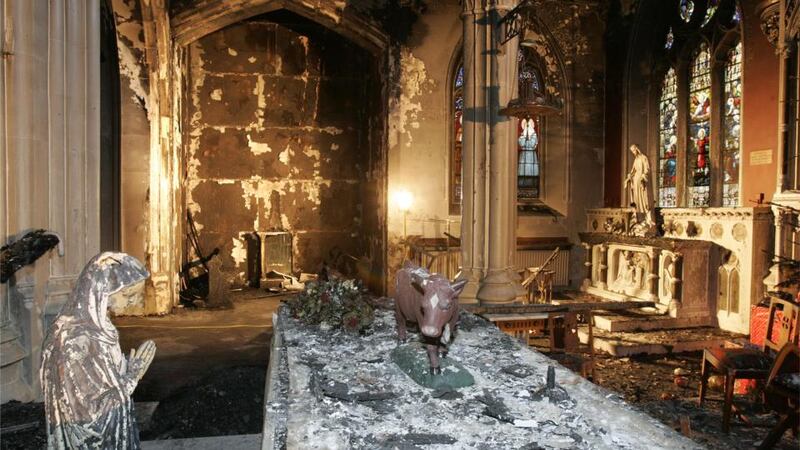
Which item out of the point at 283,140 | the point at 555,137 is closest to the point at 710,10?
the point at 555,137

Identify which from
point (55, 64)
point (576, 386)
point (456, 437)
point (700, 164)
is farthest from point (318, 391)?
point (700, 164)

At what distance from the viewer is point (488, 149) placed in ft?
23.0

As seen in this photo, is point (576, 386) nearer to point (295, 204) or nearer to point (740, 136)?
point (740, 136)

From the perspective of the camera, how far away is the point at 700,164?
11.7 metres

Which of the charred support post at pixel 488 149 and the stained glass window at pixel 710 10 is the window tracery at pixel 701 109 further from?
the charred support post at pixel 488 149

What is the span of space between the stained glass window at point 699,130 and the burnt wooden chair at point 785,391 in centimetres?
714

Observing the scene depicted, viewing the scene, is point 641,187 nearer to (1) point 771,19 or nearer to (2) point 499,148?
(1) point 771,19

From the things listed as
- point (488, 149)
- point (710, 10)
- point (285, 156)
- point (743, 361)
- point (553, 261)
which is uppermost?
point (710, 10)

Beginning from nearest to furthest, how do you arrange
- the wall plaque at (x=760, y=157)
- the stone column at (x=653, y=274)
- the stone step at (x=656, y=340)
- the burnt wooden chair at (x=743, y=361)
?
the burnt wooden chair at (x=743, y=361) < the stone step at (x=656, y=340) < the wall plaque at (x=760, y=157) < the stone column at (x=653, y=274)

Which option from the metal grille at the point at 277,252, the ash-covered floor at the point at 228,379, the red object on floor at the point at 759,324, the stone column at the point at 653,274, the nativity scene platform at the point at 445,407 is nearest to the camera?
the nativity scene platform at the point at 445,407

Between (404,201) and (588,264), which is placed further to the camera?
(404,201)

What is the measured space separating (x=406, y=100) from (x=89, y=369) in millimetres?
10818

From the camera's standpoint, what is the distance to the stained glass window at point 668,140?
487 inches

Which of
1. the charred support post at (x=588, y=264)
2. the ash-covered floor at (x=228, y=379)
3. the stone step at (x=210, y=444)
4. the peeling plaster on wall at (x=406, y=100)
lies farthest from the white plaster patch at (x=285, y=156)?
the stone step at (x=210, y=444)
